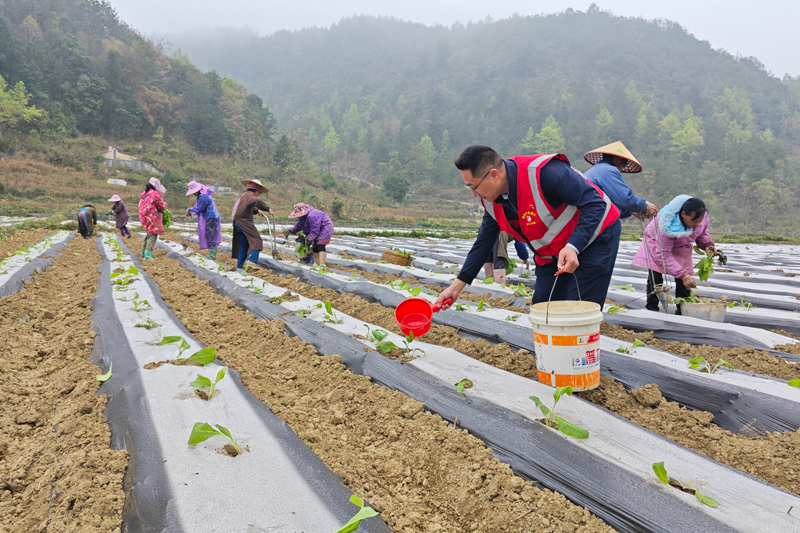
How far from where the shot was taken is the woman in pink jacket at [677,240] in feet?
11.7

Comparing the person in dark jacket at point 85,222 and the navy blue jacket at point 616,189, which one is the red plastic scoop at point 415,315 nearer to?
the navy blue jacket at point 616,189

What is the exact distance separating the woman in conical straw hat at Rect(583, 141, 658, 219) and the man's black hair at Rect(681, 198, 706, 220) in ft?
1.84

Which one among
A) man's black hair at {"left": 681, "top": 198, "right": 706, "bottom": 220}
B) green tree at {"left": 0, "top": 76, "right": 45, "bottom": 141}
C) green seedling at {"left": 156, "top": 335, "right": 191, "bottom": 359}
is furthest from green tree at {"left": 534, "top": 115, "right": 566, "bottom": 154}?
green seedling at {"left": 156, "top": 335, "right": 191, "bottom": 359}

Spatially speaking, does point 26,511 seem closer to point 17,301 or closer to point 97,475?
point 97,475

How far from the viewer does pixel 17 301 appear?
359cm

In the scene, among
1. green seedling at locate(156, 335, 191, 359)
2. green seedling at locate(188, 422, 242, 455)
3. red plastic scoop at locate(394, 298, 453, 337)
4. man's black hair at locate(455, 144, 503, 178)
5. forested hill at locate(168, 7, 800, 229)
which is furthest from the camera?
forested hill at locate(168, 7, 800, 229)

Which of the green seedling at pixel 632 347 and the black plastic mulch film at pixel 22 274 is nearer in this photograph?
the green seedling at pixel 632 347

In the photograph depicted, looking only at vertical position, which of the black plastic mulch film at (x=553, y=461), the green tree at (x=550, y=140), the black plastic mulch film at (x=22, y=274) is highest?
the green tree at (x=550, y=140)

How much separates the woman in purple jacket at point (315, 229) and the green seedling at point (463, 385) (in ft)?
15.1

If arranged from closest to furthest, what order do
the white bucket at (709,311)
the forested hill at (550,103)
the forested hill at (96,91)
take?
the white bucket at (709,311) < the forested hill at (96,91) < the forested hill at (550,103)

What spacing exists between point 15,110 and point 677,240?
50.5 metres

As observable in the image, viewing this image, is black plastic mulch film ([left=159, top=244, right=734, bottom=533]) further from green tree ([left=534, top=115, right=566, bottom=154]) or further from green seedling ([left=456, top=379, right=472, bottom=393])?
green tree ([left=534, top=115, right=566, bottom=154])

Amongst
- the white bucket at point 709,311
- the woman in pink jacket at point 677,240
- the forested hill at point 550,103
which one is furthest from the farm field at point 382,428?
the forested hill at point 550,103

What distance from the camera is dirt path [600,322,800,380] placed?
7.86 ft
